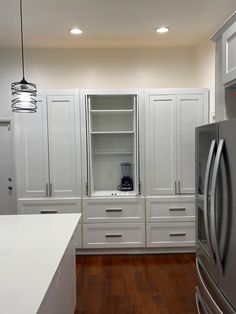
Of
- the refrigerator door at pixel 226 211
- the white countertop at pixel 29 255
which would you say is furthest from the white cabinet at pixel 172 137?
the refrigerator door at pixel 226 211

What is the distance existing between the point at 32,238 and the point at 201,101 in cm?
280

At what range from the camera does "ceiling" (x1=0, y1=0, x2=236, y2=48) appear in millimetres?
2713

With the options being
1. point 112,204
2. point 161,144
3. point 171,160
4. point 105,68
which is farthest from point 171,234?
point 105,68

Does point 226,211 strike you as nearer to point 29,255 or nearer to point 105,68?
point 29,255

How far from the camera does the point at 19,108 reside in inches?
84.9

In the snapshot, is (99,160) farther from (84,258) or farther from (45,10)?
(45,10)

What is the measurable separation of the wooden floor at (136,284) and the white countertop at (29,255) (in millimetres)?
956

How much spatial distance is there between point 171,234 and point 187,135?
4.58 ft

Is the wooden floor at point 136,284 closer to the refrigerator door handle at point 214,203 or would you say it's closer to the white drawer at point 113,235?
the white drawer at point 113,235

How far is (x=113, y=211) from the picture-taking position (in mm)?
3680

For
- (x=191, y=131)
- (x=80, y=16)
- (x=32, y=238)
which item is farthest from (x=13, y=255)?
(x=191, y=131)

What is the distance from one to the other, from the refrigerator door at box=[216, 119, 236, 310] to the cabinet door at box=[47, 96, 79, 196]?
246 cm

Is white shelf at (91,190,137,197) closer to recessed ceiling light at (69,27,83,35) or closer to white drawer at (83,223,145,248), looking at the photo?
white drawer at (83,223,145,248)

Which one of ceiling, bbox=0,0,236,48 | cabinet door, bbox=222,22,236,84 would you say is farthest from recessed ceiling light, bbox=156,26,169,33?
cabinet door, bbox=222,22,236,84
